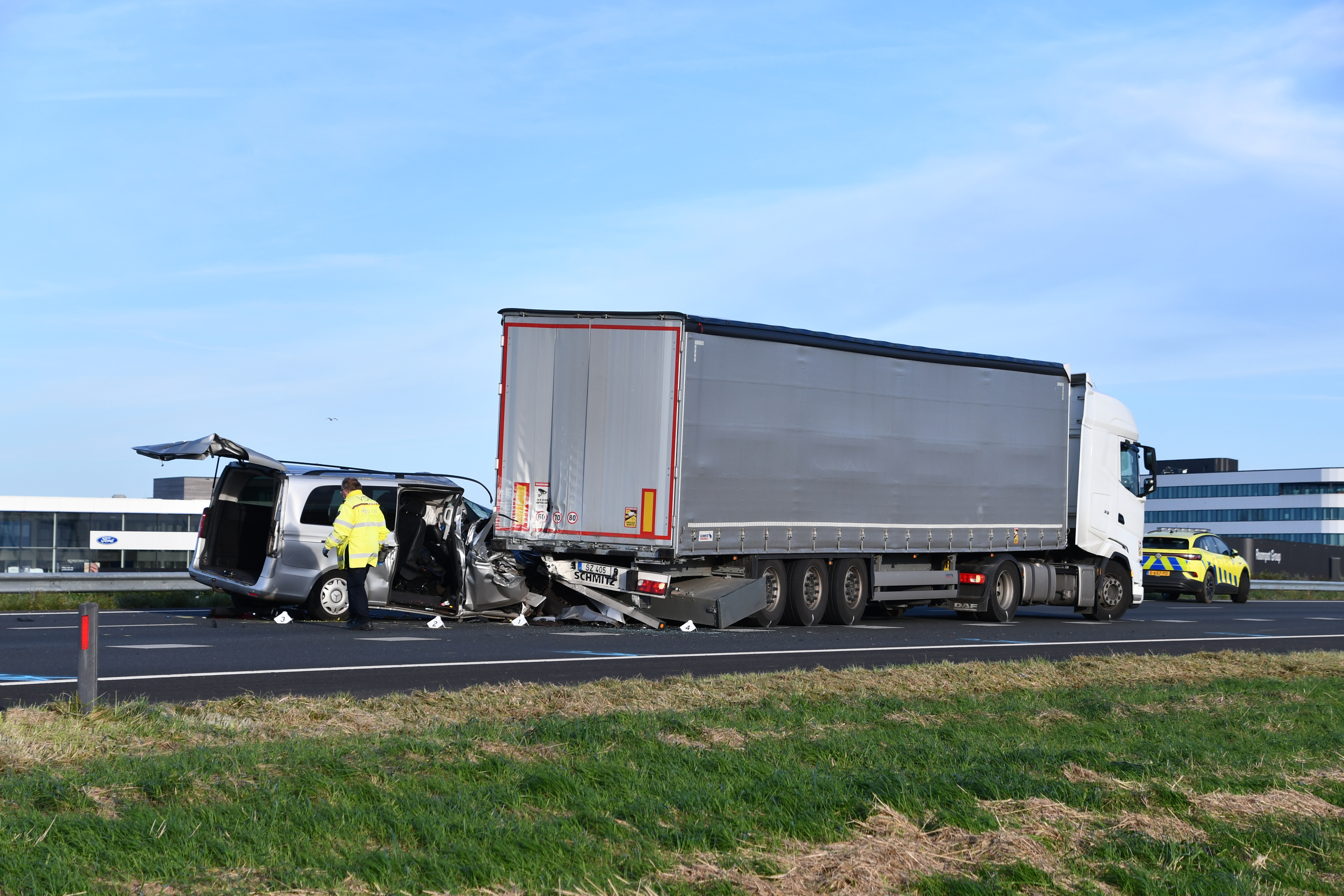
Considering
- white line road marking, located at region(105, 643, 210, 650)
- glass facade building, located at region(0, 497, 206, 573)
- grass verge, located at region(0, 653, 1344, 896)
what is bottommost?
glass facade building, located at region(0, 497, 206, 573)

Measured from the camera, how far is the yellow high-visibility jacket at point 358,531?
15672mm

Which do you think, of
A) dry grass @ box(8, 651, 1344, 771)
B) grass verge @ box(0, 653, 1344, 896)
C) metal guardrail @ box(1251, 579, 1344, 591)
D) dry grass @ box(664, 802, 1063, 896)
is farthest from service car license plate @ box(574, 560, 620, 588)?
metal guardrail @ box(1251, 579, 1344, 591)

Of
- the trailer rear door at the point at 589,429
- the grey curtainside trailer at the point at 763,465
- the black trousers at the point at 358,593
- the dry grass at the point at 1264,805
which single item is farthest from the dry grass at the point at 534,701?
the black trousers at the point at 358,593

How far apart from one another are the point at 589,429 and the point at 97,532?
4597 centimetres

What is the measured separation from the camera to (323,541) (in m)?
16.7

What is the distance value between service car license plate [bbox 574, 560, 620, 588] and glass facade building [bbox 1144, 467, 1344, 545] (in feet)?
385

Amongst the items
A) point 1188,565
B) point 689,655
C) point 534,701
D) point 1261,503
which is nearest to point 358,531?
point 689,655

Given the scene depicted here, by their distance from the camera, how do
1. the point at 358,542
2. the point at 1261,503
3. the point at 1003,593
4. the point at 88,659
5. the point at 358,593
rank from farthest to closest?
1. the point at 1261,503
2. the point at 1003,593
3. the point at 358,542
4. the point at 358,593
5. the point at 88,659

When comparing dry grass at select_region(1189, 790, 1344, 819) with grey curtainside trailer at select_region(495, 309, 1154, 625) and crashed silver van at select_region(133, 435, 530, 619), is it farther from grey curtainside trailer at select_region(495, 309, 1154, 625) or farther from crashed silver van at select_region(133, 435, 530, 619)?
crashed silver van at select_region(133, 435, 530, 619)

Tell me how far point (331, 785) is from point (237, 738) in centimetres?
158

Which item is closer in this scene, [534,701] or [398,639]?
[534,701]

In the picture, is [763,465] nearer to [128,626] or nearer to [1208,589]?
[128,626]

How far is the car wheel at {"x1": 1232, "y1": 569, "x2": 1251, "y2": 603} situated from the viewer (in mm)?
31938

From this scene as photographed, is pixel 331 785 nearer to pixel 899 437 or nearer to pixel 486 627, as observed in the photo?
pixel 486 627
